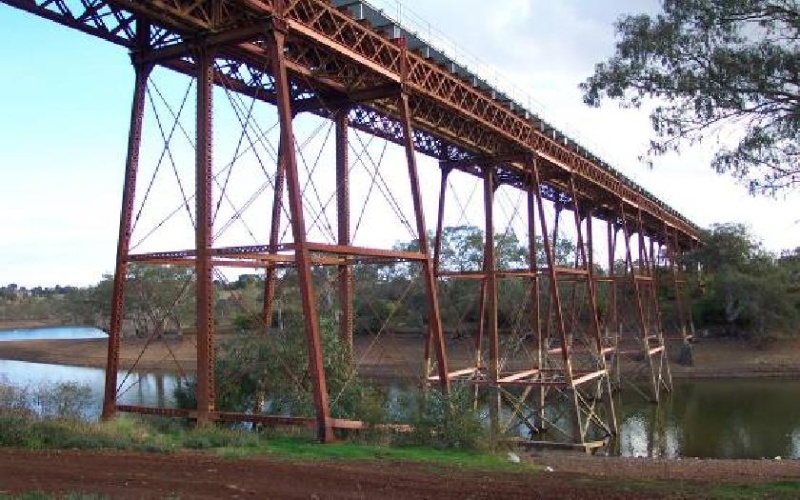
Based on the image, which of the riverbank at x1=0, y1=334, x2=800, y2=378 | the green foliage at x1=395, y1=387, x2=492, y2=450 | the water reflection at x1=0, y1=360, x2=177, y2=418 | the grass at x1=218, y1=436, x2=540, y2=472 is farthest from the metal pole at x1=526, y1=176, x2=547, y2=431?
the water reflection at x1=0, y1=360, x2=177, y2=418

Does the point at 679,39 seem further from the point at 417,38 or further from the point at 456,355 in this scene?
the point at 456,355

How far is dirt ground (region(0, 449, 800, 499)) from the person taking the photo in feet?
25.5

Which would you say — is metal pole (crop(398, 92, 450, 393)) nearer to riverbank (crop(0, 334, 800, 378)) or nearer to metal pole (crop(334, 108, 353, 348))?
metal pole (crop(334, 108, 353, 348))

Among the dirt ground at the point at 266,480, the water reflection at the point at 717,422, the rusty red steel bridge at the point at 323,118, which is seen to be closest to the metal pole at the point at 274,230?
the rusty red steel bridge at the point at 323,118

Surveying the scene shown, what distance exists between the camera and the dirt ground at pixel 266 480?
307 inches

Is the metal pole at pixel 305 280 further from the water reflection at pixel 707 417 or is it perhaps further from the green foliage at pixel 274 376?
the water reflection at pixel 707 417

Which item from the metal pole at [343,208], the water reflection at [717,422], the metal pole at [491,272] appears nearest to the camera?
the metal pole at [343,208]

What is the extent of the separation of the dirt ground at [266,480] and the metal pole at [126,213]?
13.3 feet

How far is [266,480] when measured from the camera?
343 inches

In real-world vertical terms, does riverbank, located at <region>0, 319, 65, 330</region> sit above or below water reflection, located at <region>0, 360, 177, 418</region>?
above

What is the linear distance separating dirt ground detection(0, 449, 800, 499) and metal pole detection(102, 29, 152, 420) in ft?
13.3

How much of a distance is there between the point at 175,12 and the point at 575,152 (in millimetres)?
18898

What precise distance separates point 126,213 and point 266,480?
24.6 ft

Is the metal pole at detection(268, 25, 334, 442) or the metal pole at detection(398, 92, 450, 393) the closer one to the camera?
the metal pole at detection(268, 25, 334, 442)
